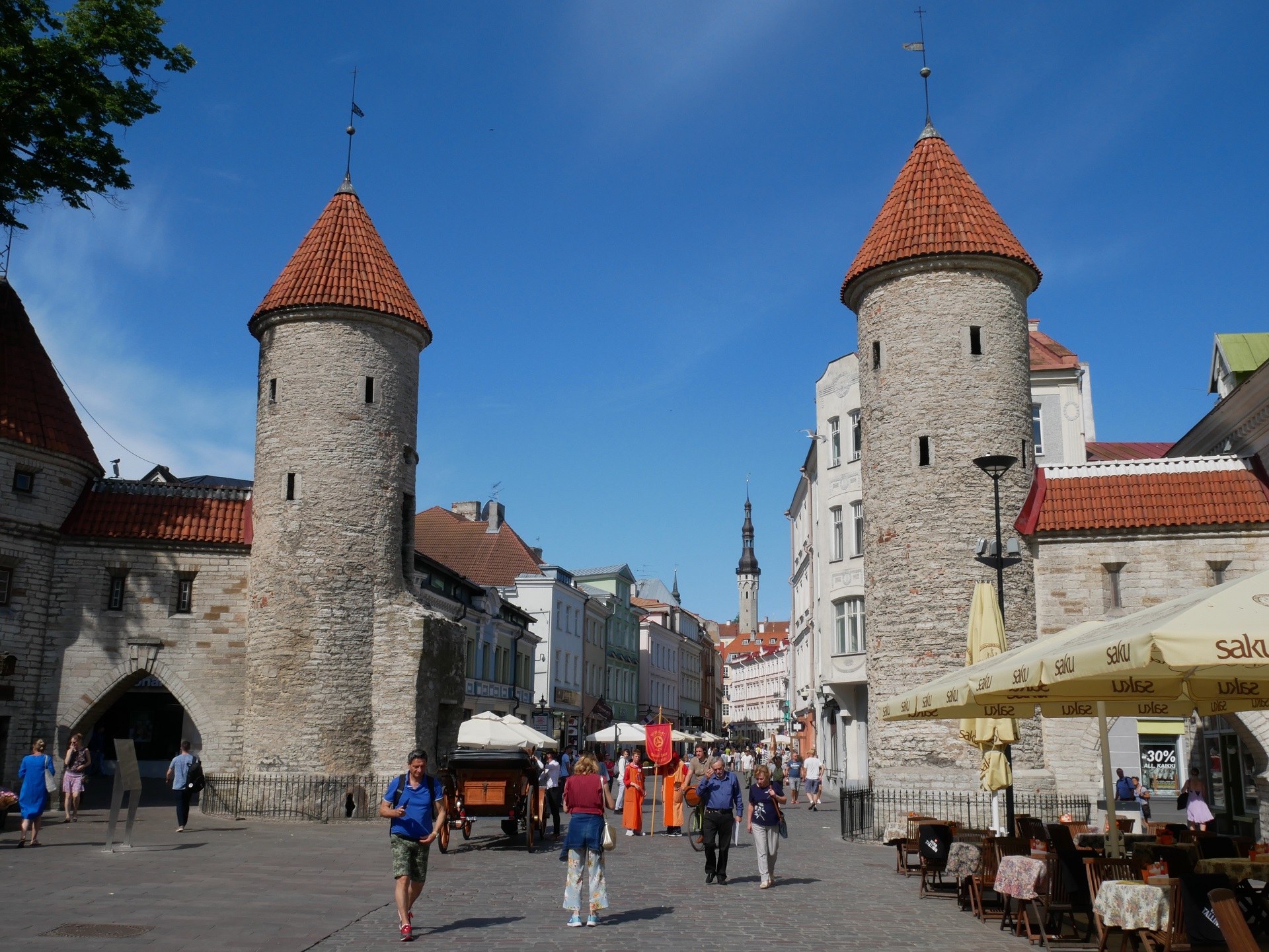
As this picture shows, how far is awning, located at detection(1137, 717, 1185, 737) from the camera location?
1166 inches

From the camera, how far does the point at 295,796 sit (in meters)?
24.7

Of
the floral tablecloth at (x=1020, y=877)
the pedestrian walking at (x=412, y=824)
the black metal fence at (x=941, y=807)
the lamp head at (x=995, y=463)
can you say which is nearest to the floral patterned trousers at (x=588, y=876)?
the pedestrian walking at (x=412, y=824)

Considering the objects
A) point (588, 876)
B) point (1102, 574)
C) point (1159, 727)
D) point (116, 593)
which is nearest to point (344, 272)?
point (116, 593)

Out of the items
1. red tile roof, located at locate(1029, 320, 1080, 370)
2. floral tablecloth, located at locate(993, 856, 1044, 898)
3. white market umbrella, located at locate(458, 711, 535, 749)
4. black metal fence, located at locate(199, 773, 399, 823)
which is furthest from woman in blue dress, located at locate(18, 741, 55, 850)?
red tile roof, located at locate(1029, 320, 1080, 370)

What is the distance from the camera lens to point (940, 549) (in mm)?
22766

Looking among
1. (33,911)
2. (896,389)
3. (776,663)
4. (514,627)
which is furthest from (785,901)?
(776,663)

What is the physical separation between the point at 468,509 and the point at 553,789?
42.4m

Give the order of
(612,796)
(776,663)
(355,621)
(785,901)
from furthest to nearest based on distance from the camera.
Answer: (776,663), (612,796), (355,621), (785,901)

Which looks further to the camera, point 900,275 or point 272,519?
point 272,519

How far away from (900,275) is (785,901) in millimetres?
15100

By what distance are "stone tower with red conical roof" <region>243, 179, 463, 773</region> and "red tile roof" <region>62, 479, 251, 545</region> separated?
0.97 metres

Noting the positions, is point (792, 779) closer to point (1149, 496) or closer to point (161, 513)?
point (1149, 496)

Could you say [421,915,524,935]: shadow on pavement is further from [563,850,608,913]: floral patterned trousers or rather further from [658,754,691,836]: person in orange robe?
[658,754,691,836]: person in orange robe

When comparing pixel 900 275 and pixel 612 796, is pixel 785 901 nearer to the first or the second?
pixel 900 275
